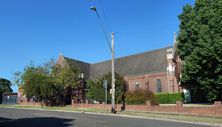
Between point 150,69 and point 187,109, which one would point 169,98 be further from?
point 187,109

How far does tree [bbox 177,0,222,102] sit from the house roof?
17393mm

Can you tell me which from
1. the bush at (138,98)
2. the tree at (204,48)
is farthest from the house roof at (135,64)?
the tree at (204,48)

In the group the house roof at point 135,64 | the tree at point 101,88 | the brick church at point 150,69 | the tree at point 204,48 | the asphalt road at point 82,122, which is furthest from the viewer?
the house roof at point 135,64

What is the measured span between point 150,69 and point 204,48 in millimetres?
25763

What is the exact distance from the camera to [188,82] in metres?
39.2

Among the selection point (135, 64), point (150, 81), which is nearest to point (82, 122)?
point (150, 81)

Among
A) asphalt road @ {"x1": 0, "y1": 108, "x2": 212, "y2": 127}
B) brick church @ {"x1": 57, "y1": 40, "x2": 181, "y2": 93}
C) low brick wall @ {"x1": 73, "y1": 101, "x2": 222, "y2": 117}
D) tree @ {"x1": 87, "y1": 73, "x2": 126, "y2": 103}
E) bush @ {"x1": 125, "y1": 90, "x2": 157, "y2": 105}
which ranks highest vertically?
brick church @ {"x1": 57, "y1": 40, "x2": 181, "y2": 93}

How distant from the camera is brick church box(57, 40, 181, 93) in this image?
5366 cm

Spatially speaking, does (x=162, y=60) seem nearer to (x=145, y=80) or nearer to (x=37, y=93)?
(x=145, y=80)

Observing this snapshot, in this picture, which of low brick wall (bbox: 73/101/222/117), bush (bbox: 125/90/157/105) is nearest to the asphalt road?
low brick wall (bbox: 73/101/222/117)

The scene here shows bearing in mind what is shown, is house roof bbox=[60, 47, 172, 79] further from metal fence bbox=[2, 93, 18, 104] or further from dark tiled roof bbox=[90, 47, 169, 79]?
metal fence bbox=[2, 93, 18, 104]

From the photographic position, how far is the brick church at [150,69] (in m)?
53.7

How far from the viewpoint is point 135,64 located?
64562mm

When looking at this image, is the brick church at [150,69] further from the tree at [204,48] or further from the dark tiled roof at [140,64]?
the tree at [204,48]
